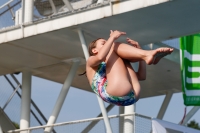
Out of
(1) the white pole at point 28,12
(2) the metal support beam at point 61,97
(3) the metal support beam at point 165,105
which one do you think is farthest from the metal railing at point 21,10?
(3) the metal support beam at point 165,105

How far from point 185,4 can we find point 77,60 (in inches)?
215

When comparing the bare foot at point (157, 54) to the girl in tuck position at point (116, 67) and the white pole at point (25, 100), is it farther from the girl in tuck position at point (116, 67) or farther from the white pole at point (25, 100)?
the white pole at point (25, 100)

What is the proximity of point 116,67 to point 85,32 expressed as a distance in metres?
7.96

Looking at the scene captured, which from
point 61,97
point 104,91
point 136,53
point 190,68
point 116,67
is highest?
point 190,68

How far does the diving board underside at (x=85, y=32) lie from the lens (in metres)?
14.8

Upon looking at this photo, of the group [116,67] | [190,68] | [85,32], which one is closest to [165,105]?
[190,68]

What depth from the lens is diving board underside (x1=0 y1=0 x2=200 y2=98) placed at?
1479cm

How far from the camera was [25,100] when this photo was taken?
65.8 feet

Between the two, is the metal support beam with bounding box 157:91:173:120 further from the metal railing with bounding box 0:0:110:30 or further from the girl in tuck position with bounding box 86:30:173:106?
the girl in tuck position with bounding box 86:30:173:106

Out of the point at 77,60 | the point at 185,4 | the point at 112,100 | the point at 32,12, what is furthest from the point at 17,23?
the point at 112,100

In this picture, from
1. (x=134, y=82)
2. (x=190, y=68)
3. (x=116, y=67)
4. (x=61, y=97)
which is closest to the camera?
(x=116, y=67)

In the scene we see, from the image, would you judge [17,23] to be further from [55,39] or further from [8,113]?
[8,113]

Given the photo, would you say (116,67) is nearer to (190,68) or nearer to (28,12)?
(28,12)

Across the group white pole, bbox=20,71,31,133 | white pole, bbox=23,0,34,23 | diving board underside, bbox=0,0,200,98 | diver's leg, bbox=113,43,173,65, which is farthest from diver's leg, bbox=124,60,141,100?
white pole, bbox=20,71,31,133
